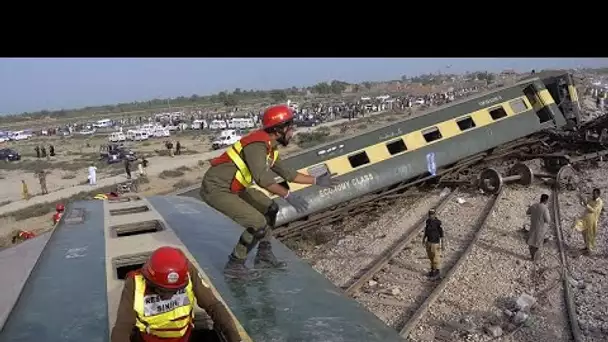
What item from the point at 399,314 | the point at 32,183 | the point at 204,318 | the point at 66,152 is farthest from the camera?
the point at 66,152

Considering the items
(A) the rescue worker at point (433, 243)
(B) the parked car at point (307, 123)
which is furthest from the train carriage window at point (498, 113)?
(B) the parked car at point (307, 123)

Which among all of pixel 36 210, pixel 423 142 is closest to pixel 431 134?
pixel 423 142

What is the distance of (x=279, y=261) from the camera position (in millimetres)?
5281

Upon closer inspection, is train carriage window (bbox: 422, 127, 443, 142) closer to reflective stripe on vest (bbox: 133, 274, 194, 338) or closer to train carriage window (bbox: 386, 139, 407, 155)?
train carriage window (bbox: 386, 139, 407, 155)

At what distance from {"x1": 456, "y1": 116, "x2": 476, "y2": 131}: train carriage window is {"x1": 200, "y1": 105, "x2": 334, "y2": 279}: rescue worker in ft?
37.9

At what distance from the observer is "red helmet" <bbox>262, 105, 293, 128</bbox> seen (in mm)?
4516

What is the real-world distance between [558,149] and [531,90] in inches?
101

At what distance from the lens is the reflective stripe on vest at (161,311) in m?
3.07

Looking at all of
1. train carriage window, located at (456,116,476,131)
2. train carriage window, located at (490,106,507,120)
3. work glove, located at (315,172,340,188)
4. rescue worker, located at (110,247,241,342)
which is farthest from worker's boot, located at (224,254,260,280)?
train carriage window, located at (490,106,507,120)

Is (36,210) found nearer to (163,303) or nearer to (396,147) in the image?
(396,147)

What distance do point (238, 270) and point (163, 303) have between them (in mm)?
1761
